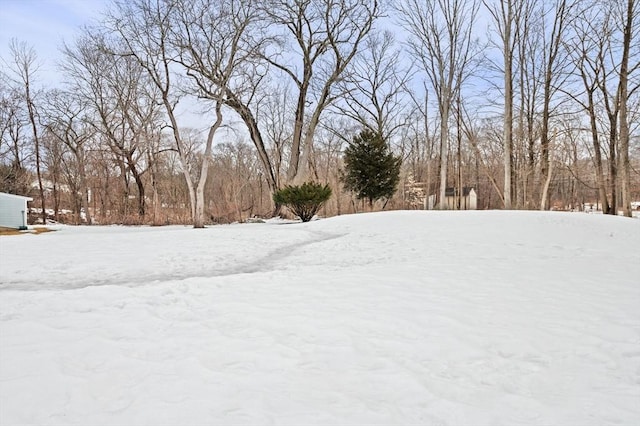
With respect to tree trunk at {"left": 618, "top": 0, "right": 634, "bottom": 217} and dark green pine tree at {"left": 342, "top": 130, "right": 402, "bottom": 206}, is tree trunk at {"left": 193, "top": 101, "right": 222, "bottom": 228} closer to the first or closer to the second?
dark green pine tree at {"left": 342, "top": 130, "right": 402, "bottom": 206}

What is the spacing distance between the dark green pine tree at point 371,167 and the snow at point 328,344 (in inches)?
597

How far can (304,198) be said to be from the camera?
16391 millimetres

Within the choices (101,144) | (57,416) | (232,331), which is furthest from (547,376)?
(101,144)

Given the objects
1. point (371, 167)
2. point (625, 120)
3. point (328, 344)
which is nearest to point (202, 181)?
point (371, 167)

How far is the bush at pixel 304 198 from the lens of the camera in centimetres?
1638

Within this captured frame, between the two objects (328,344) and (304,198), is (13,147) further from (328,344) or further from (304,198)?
(328,344)

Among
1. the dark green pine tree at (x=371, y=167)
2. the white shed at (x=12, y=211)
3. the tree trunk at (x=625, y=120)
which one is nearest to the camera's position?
the tree trunk at (x=625, y=120)

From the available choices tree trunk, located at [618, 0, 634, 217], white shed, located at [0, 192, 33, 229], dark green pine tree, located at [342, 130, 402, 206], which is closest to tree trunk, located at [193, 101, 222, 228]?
white shed, located at [0, 192, 33, 229]

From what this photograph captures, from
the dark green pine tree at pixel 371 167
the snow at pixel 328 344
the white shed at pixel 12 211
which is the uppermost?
the dark green pine tree at pixel 371 167

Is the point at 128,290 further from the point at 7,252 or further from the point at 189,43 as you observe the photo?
the point at 189,43

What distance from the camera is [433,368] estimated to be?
100 inches

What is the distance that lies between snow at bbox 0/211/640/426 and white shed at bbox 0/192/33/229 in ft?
36.2

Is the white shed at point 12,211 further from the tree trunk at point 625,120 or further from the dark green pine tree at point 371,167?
the tree trunk at point 625,120

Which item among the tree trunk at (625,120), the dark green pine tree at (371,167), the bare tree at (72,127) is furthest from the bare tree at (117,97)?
the tree trunk at (625,120)
